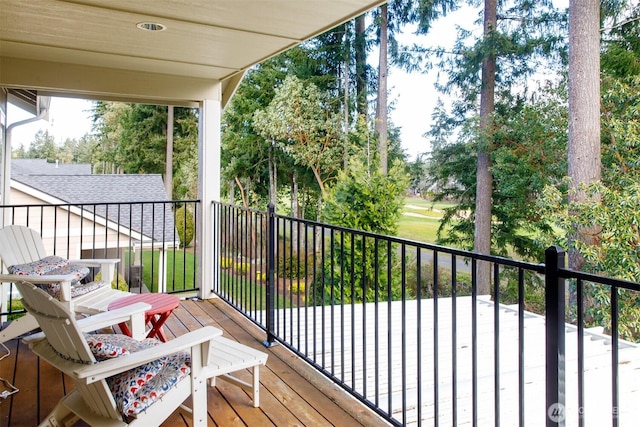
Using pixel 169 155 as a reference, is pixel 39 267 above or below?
below

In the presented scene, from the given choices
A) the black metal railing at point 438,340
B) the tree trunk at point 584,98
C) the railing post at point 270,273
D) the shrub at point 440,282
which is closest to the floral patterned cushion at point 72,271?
the black metal railing at point 438,340

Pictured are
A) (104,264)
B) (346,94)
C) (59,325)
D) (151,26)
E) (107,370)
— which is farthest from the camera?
(346,94)

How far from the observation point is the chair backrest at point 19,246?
3.48 meters

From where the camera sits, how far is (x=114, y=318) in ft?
8.41

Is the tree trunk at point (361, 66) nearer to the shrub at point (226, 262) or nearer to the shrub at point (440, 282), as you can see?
the shrub at point (440, 282)

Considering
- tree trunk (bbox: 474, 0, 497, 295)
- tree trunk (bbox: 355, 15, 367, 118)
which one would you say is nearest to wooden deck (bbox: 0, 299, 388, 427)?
tree trunk (bbox: 474, 0, 497, 295)

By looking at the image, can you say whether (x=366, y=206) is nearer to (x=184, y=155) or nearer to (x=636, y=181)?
(x=636, y=181)

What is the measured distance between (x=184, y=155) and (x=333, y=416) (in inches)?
665

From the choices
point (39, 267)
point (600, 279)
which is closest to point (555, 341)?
point (600, 279)

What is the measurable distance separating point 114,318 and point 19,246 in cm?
160

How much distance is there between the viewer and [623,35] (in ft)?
35.8

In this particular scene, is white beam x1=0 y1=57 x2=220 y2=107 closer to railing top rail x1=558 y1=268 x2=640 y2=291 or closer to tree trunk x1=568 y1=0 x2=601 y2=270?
railing top rail x1=558 y1=268 x2=640 y2=291

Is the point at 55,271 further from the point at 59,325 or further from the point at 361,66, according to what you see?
the point at 361,66

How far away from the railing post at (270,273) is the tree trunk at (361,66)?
12.3m
